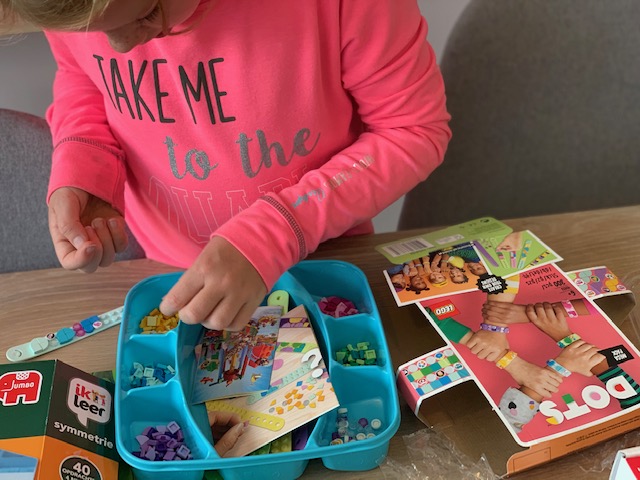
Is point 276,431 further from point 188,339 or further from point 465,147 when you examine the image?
→ point 465,147

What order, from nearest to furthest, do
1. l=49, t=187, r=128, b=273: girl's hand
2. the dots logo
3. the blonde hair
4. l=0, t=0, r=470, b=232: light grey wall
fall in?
1. the blonde hair
2. the dots logo
3. l=49, t=187, r=128, b=273: girl's hand
4. l=0, t=0, r=470, b=232: light grey wall

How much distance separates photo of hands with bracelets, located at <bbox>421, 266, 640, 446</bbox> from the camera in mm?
504

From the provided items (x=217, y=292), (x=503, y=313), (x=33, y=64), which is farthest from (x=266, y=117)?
(x=33, y=64)

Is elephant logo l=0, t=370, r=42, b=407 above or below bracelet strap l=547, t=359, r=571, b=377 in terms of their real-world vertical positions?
below

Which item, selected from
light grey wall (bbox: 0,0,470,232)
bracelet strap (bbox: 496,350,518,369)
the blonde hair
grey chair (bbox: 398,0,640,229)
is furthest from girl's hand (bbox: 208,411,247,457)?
light grey wall (bbox: 0,0,470,232)

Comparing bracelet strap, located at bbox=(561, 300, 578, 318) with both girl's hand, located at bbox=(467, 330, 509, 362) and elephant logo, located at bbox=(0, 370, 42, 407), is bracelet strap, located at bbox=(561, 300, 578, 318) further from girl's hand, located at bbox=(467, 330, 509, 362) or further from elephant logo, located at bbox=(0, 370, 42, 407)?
elephant logo, located at bbox=(0, 370, 42, 407)

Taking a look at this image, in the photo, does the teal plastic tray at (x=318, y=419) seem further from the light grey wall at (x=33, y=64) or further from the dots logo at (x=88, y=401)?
the light grey wall at (x=33, y=64)

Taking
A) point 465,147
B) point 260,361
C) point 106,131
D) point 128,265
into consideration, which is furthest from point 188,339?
point 465,147

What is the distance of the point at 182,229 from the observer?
2.61ft

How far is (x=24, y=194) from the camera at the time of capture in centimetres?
86

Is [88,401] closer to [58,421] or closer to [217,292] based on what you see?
[58,421]

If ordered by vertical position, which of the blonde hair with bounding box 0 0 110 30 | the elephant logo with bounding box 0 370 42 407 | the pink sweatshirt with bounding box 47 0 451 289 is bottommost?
the elephant logo with bounding box 0 370 42 407

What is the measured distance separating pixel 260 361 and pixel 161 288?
16 cm

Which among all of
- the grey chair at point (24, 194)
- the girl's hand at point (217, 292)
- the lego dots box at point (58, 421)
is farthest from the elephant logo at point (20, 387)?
the grey chair at point (24, 194)
